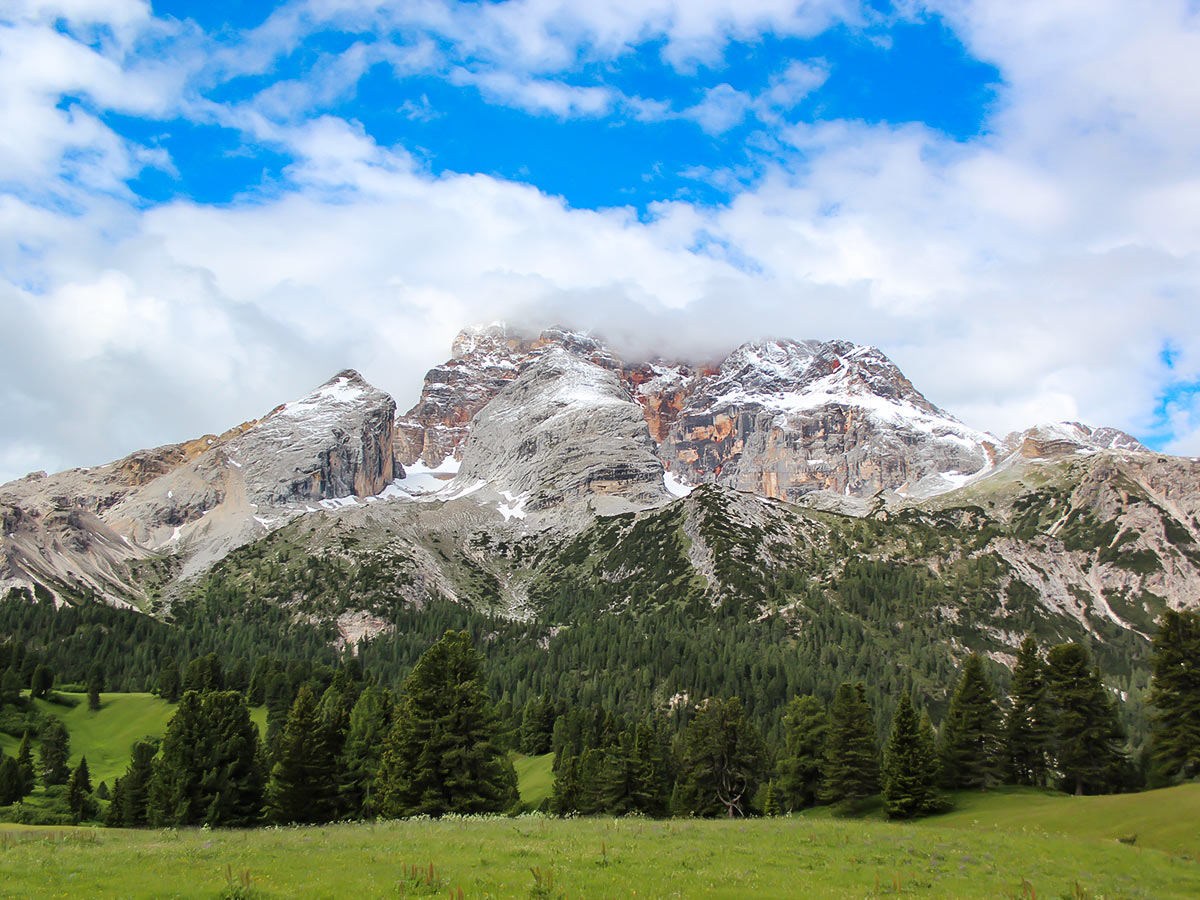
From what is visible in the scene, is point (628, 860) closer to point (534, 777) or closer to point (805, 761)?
point (805, 761)

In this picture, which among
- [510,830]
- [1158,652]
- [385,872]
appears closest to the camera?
[385,872]

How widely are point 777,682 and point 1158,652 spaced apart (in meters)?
109

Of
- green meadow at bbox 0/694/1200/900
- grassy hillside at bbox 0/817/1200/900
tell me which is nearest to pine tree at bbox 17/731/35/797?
green meadow at bbox 0/694/1200/900

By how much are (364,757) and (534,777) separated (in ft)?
138

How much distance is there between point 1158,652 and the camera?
58062mm

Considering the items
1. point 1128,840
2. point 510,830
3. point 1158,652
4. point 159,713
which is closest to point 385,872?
point 510,830

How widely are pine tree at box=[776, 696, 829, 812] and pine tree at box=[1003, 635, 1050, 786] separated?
44.0 ft

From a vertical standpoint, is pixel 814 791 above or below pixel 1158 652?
below

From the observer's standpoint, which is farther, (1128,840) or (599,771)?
(599,771)

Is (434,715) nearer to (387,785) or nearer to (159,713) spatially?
(387,785)

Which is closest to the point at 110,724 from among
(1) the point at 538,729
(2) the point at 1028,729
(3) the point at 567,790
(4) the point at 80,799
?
(4) the point at 80,799

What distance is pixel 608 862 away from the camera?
24.5m

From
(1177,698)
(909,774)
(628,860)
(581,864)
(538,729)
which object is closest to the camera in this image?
(581,864)

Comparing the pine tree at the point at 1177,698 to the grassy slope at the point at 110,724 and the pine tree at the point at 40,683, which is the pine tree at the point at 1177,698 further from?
the pine tree at the point at 40,683
